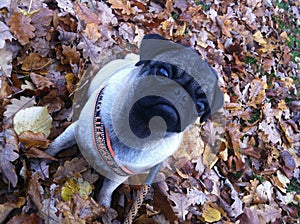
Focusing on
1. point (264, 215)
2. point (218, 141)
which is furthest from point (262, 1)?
point (264, 215)

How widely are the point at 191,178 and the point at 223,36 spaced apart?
2.09 meters

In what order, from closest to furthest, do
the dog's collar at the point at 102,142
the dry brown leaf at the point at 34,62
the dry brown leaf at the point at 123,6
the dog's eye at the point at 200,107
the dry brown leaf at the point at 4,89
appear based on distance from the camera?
1. the dog's eye at the point at 200,107
2. the dog's collar at the point at 102,142
3. the dry brown leaf at the point at 4,89
4. the dry brown leaf at the point at 34,62
5. the dry brown leaf at the point at 123,6

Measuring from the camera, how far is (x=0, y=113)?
Answer: 2539mm

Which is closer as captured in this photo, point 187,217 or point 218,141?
point 187,217

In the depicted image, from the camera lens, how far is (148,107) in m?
2.02

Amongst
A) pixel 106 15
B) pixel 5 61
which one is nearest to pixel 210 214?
pixel 5 61

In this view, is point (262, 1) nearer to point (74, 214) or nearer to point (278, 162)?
point (278, 162)

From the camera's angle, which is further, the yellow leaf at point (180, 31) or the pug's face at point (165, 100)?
the yellow leaf at point (180, 31)

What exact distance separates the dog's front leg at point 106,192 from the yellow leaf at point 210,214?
83cm

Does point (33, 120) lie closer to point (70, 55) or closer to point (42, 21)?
point (70, 55)

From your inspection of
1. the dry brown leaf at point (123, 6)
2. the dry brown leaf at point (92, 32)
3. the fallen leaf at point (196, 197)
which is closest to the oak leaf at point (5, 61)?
the dry brown leaf at point (92, 32)

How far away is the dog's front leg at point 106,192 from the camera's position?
2.62 meters

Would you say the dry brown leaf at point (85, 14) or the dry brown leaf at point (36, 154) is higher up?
the dry brown leaf at point (85, 14)

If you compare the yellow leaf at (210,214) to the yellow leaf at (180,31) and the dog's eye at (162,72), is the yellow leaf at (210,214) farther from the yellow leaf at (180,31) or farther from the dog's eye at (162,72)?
the yellow leaf at (180,31)
